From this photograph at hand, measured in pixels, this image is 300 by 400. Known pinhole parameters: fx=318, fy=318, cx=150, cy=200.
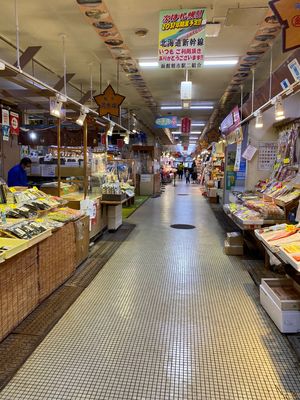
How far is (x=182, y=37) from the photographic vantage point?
443 cm

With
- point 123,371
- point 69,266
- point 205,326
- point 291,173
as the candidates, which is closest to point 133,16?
point 291,173

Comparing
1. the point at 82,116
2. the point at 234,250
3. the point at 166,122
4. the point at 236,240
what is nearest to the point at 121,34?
the point at 82,116

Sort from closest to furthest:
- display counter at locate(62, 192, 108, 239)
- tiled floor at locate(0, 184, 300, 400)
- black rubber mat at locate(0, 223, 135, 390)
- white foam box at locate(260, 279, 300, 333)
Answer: tiled floor at locate(0, 184, 300, 400)
black rubber mat at locate(0, 223, 135, 390)
white foam box at locate(260, 279, 300, 333)
display counter at locate(62, 192, 108, 239)

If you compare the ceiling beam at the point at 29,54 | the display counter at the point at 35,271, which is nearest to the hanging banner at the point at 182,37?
the ceiling beam at the point at 29,54

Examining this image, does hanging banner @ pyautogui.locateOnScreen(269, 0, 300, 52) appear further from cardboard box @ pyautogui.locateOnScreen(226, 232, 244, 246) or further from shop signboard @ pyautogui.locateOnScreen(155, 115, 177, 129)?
shop signboard @ pyautogui.locateOnScreen(155, 115, 177, 129)

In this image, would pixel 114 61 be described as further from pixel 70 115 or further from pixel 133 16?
pixel 133 16

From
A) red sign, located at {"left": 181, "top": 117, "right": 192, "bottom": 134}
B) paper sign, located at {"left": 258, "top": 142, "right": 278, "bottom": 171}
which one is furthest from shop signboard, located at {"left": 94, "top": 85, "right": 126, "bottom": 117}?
red sign, located at {"left": 181, "top": 117, "right": 192, "bottom": 134}

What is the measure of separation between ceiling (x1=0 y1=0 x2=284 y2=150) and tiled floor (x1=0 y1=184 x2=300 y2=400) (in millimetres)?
3861

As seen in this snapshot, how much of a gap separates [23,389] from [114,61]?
6.53 meters

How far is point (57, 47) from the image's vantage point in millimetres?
6336

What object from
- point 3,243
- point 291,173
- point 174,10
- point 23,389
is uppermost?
point 174,10

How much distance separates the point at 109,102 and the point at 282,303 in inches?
225

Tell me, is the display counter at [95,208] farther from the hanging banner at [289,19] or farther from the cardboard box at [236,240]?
the hanging banner at [289,19]

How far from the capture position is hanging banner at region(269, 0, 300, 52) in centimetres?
296
